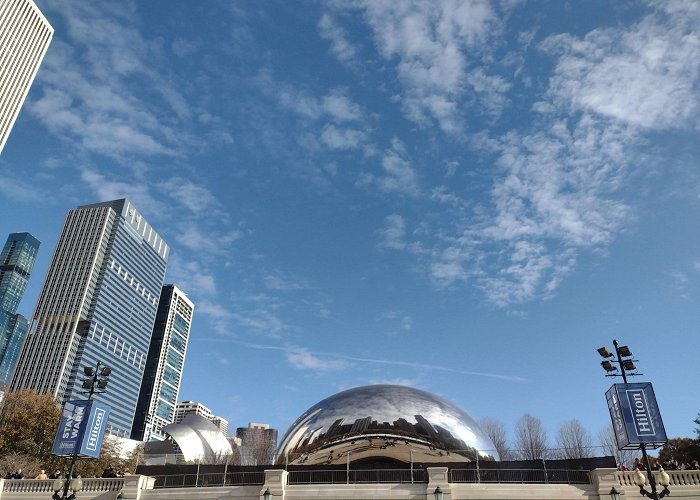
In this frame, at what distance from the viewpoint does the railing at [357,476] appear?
1021 inches

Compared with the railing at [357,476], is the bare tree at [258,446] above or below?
above

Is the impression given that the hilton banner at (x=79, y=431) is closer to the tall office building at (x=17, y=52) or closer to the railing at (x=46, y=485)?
the railing at (x=46, y=485)

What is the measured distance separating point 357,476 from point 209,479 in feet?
25.6

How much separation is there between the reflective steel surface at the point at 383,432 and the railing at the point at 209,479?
3.09 meters

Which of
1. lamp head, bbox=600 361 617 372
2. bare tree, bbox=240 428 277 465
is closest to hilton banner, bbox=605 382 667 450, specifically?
lamp head, bbox=600 361 617 372

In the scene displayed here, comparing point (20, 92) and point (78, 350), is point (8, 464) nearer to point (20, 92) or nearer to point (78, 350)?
point (20, 92)

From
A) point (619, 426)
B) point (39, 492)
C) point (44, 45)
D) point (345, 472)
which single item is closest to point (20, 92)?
point (44, 45)

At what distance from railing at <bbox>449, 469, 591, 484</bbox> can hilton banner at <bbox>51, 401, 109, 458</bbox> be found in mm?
17565

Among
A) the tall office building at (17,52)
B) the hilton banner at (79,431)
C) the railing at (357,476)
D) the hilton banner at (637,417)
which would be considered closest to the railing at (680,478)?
the hilton banner at (637,417)

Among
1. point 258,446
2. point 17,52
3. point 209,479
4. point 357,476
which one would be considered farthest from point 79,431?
point 17,52

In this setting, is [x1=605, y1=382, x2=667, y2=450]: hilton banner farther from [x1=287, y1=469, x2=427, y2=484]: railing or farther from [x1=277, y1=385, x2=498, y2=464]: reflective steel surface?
[x1=277, y1=385, x2=498, y2=464]: reflective steel surface

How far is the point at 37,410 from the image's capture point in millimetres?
53000

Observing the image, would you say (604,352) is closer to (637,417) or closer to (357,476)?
(637,417)

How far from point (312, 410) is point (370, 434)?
→ 498 cm
